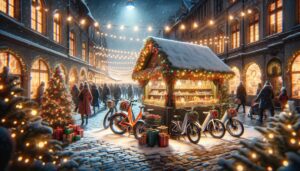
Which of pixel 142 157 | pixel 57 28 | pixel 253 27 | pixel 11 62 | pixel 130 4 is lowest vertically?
pixel 142 157

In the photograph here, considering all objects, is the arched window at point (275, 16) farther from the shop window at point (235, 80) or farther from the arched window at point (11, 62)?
the arched window at point (11, 62)

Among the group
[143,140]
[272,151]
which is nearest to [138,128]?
[143,140]

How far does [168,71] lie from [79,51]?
17.7m

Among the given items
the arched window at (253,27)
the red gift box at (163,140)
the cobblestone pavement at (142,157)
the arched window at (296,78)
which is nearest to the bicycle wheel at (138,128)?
the cobblestone pavement at (142,157)

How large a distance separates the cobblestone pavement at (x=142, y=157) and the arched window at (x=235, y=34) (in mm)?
16681

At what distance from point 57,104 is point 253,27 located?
17.7 meters

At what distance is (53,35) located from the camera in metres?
16.0

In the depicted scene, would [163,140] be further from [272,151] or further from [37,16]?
[37,16]

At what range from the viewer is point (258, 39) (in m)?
18.0

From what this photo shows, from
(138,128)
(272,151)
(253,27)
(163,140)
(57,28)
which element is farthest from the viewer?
(253,27)

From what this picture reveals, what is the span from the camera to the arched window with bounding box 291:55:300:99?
13.6 m

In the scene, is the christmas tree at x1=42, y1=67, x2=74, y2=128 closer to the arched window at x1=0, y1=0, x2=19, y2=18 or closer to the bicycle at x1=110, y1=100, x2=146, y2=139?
the bicycle at x1=110, y1=100, x2=146, y2=139

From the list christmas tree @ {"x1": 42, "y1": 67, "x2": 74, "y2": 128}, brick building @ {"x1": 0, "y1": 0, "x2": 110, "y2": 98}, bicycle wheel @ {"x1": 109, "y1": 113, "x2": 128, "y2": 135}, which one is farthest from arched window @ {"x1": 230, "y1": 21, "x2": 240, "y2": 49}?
christmas tree @ {"x1": 42, "y1": 67, "x2": 74, "y2": 128}

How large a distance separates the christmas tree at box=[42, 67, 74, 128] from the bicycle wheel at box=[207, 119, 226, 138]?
554 cm
